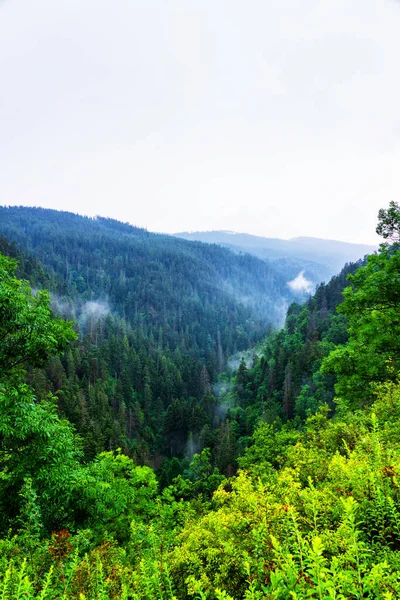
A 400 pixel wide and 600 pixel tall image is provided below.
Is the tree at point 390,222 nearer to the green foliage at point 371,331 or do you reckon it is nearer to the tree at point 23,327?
the green foliage at point 371,331

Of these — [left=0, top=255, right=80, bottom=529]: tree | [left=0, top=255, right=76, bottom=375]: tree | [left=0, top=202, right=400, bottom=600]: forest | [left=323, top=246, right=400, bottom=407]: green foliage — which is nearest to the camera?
[left=0, top=202, right=400, bottom=600]: forest

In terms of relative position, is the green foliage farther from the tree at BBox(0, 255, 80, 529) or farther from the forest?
the tree at BBox(0, 255, 80, 529)

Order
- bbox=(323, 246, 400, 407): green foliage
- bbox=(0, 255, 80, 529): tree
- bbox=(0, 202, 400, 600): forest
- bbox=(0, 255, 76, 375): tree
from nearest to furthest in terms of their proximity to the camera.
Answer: bbox=(0, 202, 400, 600): forest, bbox=(0, 255, 80, 529): tree, bbox=(0, 255, 76, 375): tree, bbox=(323, 246, 400, 407): green foliage

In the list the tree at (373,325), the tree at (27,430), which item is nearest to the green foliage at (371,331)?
the tree at (373,325)

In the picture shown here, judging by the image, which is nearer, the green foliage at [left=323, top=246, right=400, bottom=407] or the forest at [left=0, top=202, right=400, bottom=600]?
the forest at [left=0, top=202, right=400, bottom=600]

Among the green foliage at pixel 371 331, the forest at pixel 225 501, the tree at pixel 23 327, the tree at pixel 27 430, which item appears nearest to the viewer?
the forest at pixel 225 501

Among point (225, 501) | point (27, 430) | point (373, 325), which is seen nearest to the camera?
point (27, 430)

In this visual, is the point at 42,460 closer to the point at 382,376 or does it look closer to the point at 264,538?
the point at 264,538

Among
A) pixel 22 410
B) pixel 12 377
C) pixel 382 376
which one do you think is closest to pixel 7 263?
pixel 12 377

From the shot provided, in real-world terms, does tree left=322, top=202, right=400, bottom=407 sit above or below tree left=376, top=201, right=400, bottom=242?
below

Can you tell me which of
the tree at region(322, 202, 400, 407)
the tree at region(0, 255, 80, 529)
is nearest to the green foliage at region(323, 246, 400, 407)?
the tree at region(322, 202, 400, 407)

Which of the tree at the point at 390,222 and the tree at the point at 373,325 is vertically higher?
the tree at the point at 390,222

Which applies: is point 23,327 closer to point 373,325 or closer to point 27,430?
point 27,430

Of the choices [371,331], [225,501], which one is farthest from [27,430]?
[371,331]
